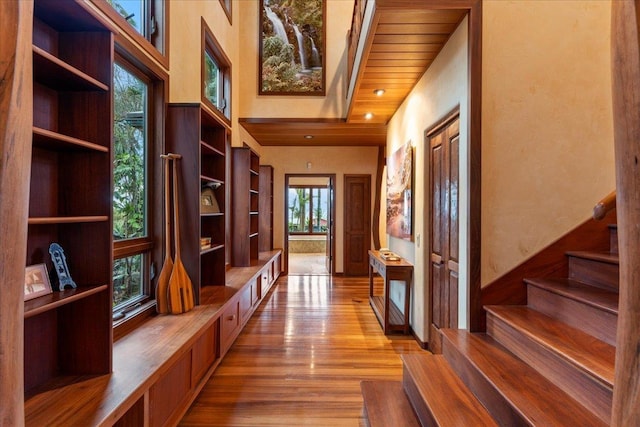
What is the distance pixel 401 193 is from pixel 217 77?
2.99 metres

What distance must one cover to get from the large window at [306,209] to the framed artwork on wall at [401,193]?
8.08 metres

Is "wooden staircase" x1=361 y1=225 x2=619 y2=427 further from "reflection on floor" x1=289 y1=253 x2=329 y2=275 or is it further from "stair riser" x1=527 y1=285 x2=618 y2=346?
"reflection on floor" x1=289 y1=253 x2=329 y2=275

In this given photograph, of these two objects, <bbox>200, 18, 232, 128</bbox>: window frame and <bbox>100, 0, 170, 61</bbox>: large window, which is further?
<bbox>200, 18, 232, 128</bbox>: window frame

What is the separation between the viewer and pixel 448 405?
162 cm

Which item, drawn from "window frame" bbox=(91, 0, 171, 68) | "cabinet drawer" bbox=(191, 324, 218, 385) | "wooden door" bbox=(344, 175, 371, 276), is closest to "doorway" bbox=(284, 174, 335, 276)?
"wooden door" bbox=(344, 175, 371, 276)


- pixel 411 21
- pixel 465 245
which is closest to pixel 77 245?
pixel 465 245

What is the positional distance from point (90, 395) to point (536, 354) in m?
2.13

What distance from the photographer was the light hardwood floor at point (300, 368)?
7.38 feet

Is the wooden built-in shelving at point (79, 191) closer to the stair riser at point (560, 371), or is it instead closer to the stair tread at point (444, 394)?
the stair tread at point (444, 394)

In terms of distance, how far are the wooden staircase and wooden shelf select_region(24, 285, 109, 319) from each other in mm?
A: 1610

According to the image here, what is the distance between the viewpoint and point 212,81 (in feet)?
14.0

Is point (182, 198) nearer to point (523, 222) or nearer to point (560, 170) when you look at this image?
point (523, 222)

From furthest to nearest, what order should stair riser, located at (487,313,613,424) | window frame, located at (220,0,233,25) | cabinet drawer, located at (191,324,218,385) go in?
window frame, located at (220,0,233,25), cabinet drawer, located at (191,324,218,385), stair riser, located at (487,313,613,424)

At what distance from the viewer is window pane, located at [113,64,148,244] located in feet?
7.27
